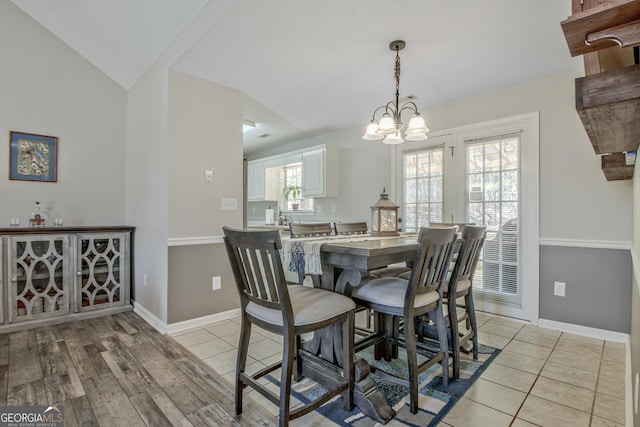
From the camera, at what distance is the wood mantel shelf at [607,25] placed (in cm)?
57

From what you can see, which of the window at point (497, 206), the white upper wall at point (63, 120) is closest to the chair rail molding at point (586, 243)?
the window at point (497, 206)

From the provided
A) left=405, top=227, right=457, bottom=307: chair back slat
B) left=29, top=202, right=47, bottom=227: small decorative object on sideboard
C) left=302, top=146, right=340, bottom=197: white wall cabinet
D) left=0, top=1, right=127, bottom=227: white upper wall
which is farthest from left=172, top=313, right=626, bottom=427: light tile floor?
left=302, top=146, right=340, bottom=197: white wall cabinet

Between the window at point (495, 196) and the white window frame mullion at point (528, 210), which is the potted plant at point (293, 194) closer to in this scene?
the window at point (495, 196)

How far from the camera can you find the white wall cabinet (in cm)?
448

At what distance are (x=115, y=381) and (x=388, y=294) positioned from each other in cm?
178

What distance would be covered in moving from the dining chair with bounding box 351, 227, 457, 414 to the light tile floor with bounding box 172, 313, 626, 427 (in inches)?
10.6

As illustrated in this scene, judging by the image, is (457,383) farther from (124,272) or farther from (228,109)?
(124,272)

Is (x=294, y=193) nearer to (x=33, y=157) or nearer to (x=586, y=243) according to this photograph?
(x=33, y=157)

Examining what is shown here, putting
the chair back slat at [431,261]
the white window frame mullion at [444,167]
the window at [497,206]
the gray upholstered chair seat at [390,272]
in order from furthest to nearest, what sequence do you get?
the white window frame mullion at [444,167], the window at [497,206], the gray upholstered chair seat at [390,272], the chair back slat at [431,261]

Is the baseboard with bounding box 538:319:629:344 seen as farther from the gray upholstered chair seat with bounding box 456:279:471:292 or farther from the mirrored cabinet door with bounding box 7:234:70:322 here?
the mirrored cabinet door with bounding box 7:234:70:322

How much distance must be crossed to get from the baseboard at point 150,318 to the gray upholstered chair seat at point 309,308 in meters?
1.66

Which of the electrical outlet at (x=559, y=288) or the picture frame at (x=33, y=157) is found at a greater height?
the picture frame at (x=33, y=157)

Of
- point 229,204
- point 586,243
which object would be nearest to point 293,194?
point 229,204

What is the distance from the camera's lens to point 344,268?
1.78 metres
